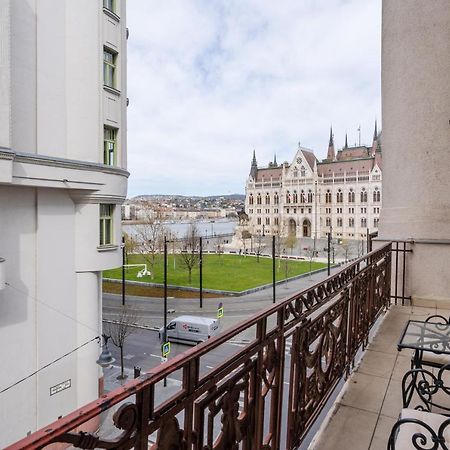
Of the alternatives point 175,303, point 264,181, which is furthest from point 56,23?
point 264,181

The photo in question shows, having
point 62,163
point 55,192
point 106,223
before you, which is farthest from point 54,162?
point 106,223

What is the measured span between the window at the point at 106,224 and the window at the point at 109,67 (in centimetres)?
320

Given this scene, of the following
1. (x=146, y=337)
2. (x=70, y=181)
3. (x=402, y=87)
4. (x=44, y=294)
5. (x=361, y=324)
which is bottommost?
(x=146, y=337)

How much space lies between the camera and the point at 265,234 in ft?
252

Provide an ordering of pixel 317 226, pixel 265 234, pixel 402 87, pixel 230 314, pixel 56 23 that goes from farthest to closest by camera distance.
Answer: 1. pixel 265 234
2. pixel 317 226
3. pixel 230 314
4. pixel 56 23
5. pixel 402 87

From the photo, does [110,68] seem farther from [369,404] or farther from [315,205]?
[315,205]

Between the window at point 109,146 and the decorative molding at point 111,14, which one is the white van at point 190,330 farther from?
the decorative molding at point 111,14

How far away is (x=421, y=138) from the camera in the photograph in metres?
5.65

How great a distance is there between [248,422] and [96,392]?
913cm

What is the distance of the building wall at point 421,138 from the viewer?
552 cm

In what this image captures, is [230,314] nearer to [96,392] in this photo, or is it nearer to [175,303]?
[175,303]

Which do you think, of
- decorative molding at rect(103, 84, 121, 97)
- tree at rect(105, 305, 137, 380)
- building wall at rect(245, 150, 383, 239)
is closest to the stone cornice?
decorative molding at rect(103, 84, 121, 97)

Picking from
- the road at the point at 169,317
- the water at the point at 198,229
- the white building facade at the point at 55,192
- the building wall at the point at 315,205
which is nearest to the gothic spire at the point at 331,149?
the building wall at the point at 315,205

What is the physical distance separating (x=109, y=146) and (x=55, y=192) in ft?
6.30
